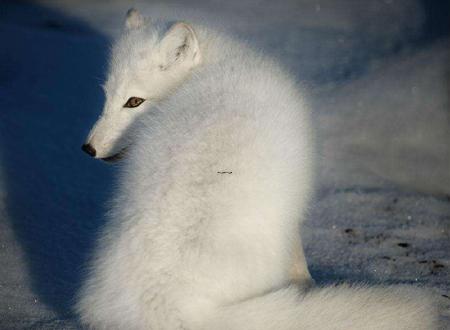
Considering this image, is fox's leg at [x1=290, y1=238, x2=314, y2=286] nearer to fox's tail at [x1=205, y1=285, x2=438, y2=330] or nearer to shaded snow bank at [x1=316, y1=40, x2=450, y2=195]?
fox's tail at [x1=205, y1=285, x2=438, y2=330]

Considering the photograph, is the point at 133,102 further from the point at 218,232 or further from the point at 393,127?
the point at 393,127

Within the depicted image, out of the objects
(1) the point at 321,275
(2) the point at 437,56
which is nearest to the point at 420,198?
(1) the point at 321,275

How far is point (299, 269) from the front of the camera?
5.46ft

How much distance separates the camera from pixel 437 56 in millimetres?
3023

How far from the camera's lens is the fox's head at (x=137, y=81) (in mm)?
1720

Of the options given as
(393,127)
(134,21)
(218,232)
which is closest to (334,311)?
(218,232)

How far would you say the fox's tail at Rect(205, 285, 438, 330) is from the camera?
1235mm

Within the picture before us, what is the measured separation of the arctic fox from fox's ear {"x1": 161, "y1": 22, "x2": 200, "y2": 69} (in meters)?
0.19

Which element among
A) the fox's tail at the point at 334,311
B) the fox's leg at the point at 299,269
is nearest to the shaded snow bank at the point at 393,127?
the fox's leg at the point at 299,269

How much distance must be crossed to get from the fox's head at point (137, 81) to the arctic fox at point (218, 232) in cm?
19

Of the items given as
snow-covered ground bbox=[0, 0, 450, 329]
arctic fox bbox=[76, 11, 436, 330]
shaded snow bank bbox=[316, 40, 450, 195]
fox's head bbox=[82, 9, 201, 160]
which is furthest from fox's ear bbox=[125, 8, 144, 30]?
shaded snow bank bbox=[316, 40, 450, 195]

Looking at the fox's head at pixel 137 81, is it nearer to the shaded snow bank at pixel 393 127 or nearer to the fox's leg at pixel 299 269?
the fox's leg at pixel 299 269

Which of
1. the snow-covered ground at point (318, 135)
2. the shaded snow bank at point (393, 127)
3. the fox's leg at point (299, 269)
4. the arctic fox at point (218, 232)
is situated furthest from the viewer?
the shaded snow bank at point (393, 127)

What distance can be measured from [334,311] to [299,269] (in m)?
0.37
